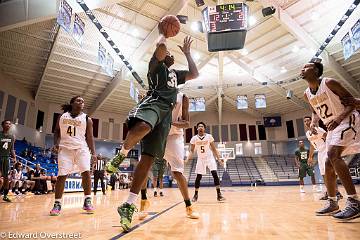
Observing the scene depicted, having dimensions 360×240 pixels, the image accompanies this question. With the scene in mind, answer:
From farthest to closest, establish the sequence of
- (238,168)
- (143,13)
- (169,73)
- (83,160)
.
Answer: (238,168)
(143,13)
(83,160)
(169,73)

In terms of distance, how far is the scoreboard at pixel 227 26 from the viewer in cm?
905

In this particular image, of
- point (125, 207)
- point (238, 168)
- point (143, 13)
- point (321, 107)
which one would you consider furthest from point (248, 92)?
point (125, 207)

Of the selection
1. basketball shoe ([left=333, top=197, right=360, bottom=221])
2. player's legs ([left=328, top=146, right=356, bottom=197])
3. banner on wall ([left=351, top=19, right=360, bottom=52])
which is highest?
banner on wall ([left=351, top=19, right=360, bottom=52])

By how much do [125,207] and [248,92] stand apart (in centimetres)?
2330

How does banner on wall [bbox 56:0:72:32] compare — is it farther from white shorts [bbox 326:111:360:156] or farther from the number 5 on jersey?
white shorts [bbox 326:111:360:156]

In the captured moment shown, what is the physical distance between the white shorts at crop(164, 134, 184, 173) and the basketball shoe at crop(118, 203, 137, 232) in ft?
3.83

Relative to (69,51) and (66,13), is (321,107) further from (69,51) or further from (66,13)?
(69,51)

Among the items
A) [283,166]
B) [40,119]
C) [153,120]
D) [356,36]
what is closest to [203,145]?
[153,120]

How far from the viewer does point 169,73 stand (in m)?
2.90

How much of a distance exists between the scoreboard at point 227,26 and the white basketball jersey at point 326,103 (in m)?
6.29


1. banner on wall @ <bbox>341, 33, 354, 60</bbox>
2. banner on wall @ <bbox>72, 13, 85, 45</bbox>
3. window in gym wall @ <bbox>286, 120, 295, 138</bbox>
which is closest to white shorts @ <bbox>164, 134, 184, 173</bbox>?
banner on wall @ <bbox>72, 13, 85, 45</bbox>

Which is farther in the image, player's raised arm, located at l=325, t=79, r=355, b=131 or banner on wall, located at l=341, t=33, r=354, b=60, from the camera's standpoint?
banner on wall, located at l=341, t=33, r=354, b=60

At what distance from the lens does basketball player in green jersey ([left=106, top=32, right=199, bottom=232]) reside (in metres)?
2.36

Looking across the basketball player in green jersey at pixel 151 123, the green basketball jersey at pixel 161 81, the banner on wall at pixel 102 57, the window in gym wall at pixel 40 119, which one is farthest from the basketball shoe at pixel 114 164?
the window in gym wall at pixel 40 119
